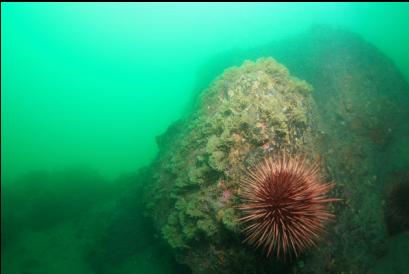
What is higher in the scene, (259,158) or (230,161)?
(230,161)

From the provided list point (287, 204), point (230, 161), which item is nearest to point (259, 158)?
point (230, 161)

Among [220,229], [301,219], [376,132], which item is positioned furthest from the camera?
[376,132]

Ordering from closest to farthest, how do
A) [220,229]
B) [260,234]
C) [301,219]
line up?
[301,219], [260,234], [220,229]

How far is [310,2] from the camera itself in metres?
97.1

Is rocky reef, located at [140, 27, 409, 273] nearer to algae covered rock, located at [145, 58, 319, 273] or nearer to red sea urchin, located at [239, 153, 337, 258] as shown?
algae covered rock, located at [145, 58, 319, 273]

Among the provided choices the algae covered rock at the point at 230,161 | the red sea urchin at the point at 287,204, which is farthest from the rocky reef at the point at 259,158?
the red sea urchin at the point at 287,204

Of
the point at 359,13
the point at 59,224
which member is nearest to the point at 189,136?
the point at 59,224

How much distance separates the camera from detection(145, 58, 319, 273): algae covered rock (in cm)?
658

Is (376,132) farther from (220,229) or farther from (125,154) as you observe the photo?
(125,154)

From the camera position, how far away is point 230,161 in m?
6.75

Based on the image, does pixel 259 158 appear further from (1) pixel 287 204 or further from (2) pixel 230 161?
(1) pixel 287 204

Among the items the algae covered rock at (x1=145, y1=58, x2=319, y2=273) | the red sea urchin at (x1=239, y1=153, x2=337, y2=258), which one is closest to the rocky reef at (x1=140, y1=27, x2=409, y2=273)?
the algae covered rock at (x1=145, y1=58, x2=319, y2=273)

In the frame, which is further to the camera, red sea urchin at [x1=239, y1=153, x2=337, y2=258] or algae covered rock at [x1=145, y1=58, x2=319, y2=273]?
algae covered rock at [x1=145, y1=58, x2=319, y2=273]

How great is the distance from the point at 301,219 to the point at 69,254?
42.7ft
